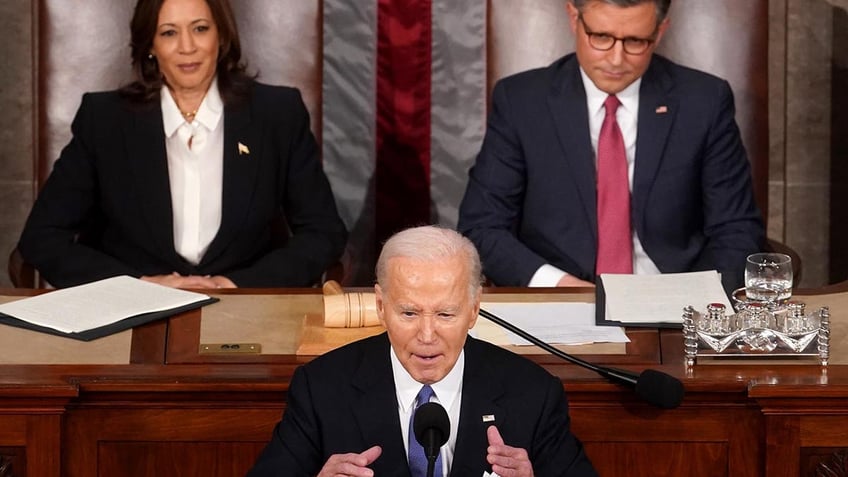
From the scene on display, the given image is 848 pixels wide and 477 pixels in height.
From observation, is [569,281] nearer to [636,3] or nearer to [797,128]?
[636,3]

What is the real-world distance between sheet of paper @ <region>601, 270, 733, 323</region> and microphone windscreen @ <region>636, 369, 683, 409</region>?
15.0 inches

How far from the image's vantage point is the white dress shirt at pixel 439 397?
258 cm

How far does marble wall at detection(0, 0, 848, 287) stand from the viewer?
497 cm

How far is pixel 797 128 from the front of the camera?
504 centimetres

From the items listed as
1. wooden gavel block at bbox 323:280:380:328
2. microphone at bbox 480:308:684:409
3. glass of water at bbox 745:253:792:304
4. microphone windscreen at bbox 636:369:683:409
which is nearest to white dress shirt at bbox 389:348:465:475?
microphone at bbox 480:308:684:409

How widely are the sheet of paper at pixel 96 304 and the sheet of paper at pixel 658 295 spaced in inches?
35.4

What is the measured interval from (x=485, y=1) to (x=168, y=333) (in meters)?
2.00

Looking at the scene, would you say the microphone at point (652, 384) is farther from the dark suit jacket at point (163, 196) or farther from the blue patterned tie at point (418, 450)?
the dark suit jacket at point (163, 196)

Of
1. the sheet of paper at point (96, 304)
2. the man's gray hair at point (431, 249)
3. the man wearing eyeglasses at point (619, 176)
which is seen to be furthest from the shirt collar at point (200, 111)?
the man's gray hair at point (431, 249)

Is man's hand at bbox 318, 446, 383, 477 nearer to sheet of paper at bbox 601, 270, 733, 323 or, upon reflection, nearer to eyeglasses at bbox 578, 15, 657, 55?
sheet of paper at bbox 601, 270, 733, 323

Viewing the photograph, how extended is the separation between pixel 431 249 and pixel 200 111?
1915mm

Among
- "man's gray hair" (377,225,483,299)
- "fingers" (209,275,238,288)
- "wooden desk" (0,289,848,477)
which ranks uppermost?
"man's gray hair" (377,225,483,299)

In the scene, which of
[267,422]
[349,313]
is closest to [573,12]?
[349,313]

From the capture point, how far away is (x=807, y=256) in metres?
5.15
